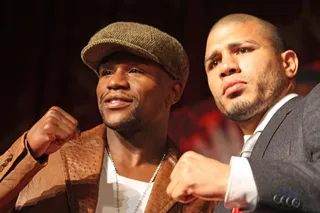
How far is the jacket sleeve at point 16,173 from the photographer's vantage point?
1354 millimetres

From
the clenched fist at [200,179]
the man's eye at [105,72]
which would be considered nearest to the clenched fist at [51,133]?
the man's eye at [105,72]

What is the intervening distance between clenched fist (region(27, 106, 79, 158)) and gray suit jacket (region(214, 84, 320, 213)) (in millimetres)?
587

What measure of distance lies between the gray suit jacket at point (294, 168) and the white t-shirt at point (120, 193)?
0.60 metres

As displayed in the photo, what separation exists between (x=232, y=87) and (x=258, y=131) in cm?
14

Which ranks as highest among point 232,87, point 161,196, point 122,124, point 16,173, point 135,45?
point 135,45

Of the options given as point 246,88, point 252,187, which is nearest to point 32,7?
point 246,88

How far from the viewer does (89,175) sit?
1.51m

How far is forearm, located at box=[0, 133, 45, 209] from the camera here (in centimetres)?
135

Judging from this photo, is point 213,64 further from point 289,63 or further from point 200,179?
point 200,179

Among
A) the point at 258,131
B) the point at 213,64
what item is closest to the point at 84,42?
the point at 213,64

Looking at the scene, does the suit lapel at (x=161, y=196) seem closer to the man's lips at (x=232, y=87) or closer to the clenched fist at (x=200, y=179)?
the man's lips at (x=232, y=87)

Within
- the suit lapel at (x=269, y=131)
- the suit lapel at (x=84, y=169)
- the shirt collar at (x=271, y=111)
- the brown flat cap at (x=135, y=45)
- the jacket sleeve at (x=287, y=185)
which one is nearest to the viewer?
the jacket sleeve at (x=287, y=185)

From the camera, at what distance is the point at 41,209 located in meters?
1.42

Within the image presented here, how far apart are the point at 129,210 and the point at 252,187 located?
2.35 feet
